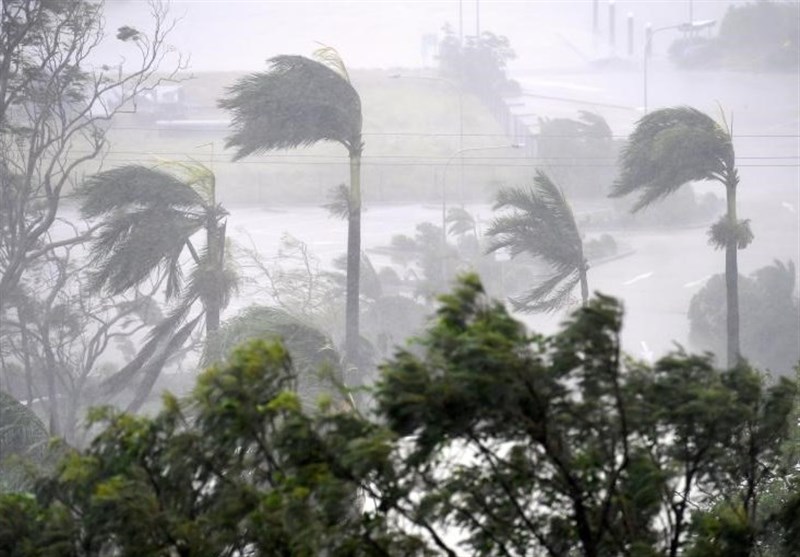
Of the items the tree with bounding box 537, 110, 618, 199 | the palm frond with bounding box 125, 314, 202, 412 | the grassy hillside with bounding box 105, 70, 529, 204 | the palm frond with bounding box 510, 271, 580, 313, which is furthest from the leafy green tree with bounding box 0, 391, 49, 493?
the tree with bounding box 537, 110, 618, 199

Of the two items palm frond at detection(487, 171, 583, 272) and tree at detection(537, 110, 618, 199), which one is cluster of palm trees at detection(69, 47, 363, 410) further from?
tree at detection(537, 110, 618, 199)

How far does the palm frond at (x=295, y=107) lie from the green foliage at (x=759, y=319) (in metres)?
6.24

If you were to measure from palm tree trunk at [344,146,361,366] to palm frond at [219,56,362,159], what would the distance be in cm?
45

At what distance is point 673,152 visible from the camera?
1734 centimetres

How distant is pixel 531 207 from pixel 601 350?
12.6m

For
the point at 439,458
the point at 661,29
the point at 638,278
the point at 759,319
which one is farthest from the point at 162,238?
the point at 661,29

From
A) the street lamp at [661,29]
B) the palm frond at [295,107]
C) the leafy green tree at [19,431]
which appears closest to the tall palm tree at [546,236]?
the palm frond at [295,107]

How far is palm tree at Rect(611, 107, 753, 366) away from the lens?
17297 millimetres

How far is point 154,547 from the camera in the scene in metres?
4.92

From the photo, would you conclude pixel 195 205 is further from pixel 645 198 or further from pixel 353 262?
pixel 645 198

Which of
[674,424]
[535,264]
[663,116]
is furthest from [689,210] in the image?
[674,424]

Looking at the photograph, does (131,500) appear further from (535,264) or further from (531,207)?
(535,264)

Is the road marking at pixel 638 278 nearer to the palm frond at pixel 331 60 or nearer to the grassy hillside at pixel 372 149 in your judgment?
the grassy hillside at pixel 372 149

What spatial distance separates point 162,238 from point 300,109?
2439mm
